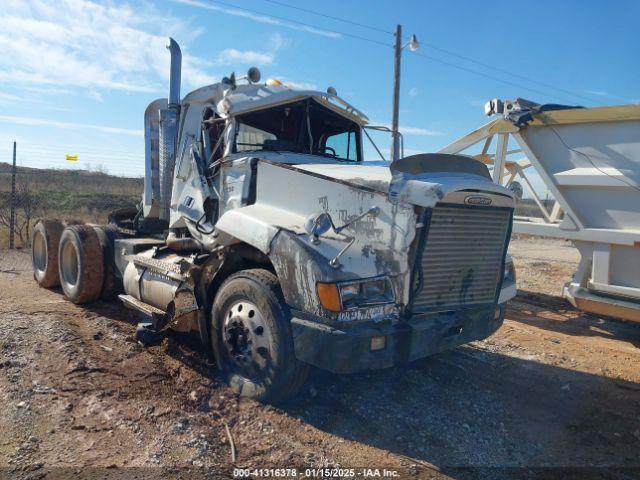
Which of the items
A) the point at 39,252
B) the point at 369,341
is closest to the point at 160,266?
the point at 369,341

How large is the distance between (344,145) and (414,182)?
2594mm

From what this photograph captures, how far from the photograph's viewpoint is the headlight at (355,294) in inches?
144

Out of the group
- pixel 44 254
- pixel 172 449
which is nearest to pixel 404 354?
pixel 172 449

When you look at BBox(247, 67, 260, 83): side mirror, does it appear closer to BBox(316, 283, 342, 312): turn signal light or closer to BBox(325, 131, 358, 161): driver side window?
BBox(325, 131, 358, 161): driver side window

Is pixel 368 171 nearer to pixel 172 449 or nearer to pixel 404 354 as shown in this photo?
pixel 404 354

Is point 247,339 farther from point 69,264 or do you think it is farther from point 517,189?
point 517,189

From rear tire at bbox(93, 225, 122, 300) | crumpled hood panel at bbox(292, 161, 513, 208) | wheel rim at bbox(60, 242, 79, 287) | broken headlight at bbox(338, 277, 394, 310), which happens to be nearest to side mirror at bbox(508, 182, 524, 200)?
crumpled hood panel at bbox(292, 161, 513, 208)

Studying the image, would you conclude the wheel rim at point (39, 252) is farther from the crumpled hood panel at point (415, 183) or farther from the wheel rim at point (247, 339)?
the crumpled hood panel at point (415, 183)

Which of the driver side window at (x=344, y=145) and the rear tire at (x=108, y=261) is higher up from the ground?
the driver side window at (x=344, y=145)

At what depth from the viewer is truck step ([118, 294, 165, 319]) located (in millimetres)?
5508

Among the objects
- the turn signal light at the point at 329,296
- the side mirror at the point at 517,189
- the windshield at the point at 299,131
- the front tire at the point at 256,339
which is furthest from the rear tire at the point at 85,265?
the side mirror at the point at 517,189

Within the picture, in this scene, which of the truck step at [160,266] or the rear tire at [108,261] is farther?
the rear tire at [108,261]

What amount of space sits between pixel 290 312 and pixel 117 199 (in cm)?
2259

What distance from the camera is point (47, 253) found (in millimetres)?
8383
